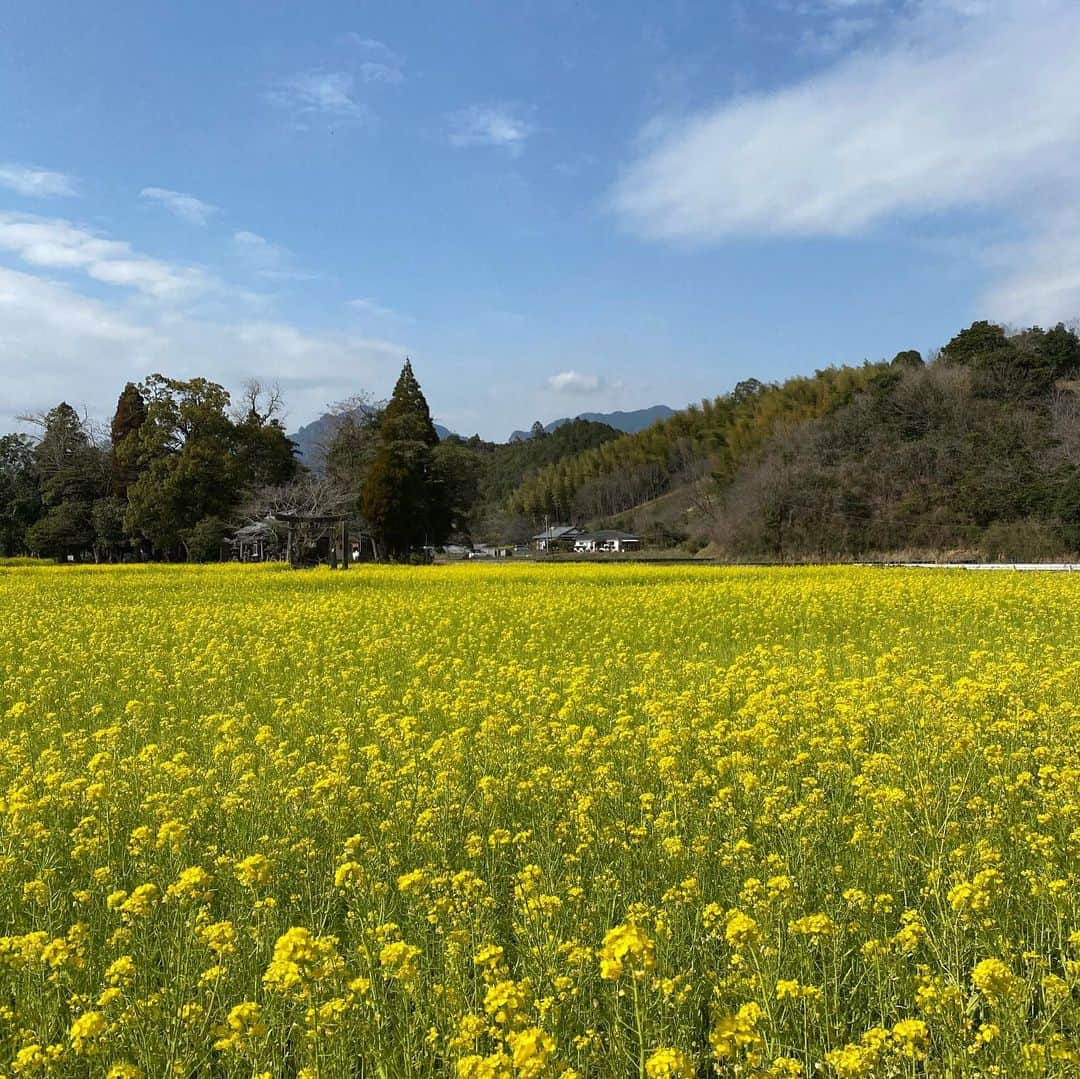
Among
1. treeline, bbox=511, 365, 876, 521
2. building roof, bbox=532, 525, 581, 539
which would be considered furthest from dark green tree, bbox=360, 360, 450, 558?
treeline, bbox=511, 365, 876, 521

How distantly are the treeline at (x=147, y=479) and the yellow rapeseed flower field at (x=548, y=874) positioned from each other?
33183mm

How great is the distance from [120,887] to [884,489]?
1591 inches

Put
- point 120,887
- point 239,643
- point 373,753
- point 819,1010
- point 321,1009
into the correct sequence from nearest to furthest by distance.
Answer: point 321,1009 < point 819,1010 < point 120,887 < point 373,753 < point 239,643

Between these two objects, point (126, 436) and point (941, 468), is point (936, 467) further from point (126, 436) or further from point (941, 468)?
point (126, 436)

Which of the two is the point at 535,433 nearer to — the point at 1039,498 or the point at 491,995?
the point at 1039,498

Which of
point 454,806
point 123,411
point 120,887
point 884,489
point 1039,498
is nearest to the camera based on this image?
point 120,887

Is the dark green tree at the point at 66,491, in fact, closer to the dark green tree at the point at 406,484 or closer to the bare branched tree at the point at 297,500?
the bare branched tree at the point at 297,500

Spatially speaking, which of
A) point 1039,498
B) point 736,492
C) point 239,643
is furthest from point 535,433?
point 239,643

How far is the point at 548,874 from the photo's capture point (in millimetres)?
3209

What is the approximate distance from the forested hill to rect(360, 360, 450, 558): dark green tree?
48.4 ft

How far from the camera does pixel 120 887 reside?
345 cm

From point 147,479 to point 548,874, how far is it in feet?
133

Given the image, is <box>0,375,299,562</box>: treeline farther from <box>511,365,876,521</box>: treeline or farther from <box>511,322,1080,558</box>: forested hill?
<box>511,365,876,521</box>: treeline

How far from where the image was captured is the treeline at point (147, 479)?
3906cm
